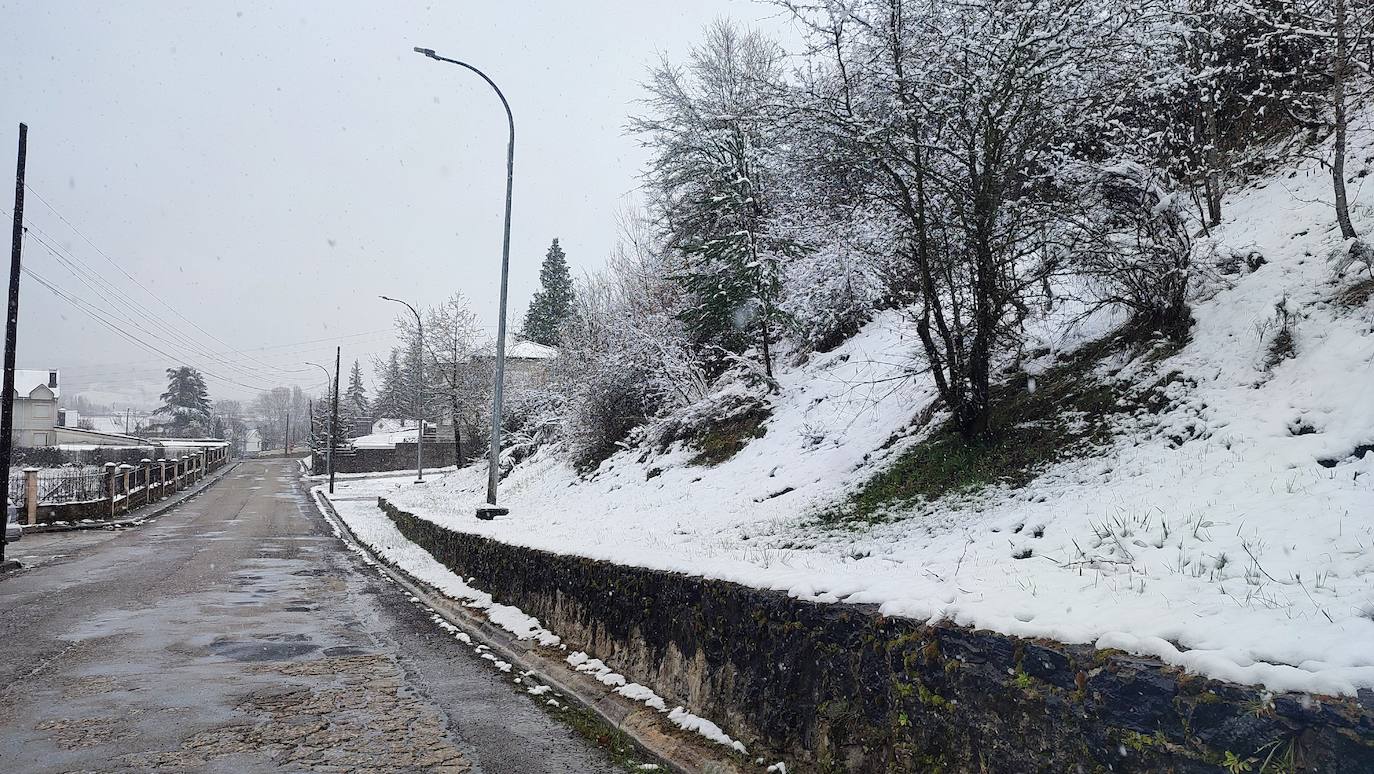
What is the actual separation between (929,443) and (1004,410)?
1.14 m

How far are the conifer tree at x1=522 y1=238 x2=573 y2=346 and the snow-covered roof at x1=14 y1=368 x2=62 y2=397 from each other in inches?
2214

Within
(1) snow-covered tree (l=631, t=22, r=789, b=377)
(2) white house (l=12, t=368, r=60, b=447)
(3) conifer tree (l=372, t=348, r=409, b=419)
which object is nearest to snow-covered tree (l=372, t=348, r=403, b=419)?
(3) conifer tree (l=372, t=348, r=409, b=419)

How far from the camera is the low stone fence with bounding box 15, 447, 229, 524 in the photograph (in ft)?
80.8

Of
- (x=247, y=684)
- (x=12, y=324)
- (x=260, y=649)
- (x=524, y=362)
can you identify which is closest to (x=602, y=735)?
(x=247, y=684)

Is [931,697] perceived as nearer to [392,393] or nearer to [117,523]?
[117,523]

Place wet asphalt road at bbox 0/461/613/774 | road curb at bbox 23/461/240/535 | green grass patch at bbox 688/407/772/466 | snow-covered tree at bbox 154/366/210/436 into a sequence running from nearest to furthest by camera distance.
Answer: wet asphalt road at bbox 0/461/613/774 < green grass patch at bbox 688/407/772/466 < road curb at bbox 23/461/240/535 < snow-covered tree at bbox 154/366/210/436

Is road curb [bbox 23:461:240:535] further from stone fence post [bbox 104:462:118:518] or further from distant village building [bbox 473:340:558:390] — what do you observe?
distant village building [bbox 473:340:558:390]

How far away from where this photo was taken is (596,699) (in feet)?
22.9

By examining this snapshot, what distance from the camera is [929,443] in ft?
39.9

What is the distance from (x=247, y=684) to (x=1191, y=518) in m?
7.77

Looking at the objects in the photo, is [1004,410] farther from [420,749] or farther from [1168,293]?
[420,749]

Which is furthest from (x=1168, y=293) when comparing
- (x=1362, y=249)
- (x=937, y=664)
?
(x=937, y=664)

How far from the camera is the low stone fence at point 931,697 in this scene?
8.68ft

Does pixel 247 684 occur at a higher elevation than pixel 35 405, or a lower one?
lower
